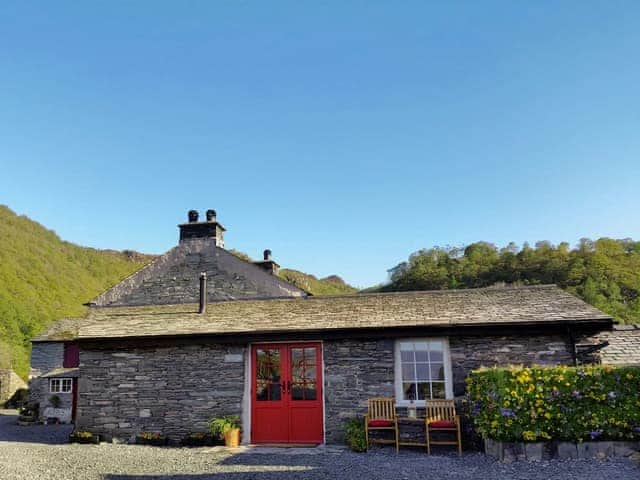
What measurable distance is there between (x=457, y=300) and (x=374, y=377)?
324 cm

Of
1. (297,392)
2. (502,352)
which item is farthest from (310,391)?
(502,352)

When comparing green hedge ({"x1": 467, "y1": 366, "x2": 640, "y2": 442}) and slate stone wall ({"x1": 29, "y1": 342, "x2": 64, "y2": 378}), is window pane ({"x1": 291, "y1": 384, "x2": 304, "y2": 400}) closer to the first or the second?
green hedge ({"x1": 467, "y1": 366, "x2": 640, "y2": 442})

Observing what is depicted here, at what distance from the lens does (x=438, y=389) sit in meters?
11.0

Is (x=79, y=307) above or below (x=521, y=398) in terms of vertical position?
above

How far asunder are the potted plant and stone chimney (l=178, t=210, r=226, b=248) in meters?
8.10

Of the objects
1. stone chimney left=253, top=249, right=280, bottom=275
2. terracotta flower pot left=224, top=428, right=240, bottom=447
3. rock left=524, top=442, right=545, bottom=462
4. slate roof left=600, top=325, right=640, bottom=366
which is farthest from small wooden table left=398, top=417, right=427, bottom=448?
stone chimney left=253, top=249, right=280, bottom=275

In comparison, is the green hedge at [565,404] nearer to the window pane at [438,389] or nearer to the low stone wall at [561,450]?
the low stone wall at [561,450]

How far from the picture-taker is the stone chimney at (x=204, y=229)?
18.8 metres

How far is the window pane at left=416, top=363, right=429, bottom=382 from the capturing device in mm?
11125

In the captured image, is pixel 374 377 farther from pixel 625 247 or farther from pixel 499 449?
pixel 625 247

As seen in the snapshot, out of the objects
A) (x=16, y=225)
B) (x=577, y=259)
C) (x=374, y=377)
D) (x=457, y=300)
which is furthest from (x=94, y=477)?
(x=16, y=225)

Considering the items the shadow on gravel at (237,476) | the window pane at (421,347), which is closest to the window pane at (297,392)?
the window pane at (421,347)

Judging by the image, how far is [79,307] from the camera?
43094 millimetres

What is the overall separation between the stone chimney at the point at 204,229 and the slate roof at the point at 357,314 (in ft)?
13.4
